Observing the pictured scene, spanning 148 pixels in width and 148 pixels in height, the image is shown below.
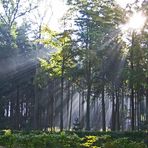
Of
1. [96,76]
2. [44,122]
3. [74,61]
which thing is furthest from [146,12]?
[44,122]

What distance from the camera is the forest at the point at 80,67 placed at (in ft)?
44.4

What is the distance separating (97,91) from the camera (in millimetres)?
32156

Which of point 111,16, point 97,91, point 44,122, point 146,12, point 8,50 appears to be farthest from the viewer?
point 44,122

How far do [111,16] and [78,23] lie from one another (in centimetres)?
794

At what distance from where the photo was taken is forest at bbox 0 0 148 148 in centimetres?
1354

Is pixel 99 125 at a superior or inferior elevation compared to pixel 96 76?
inferior

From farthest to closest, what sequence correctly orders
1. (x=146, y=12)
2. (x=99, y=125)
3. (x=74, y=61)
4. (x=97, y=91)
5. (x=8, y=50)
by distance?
(x=99, y=125) → (x=8, y=50) → (x=97, y=91) → (x=74, y=61) → (x=146, y=12)

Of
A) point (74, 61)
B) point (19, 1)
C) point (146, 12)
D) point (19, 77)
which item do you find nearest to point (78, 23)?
point (74, 61)

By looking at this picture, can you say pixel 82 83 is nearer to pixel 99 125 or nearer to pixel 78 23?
pixel 78 23

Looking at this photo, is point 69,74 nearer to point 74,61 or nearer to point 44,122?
point 74,61

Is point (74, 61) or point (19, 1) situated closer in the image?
point (74, 61)

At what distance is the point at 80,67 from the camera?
29.2 meters

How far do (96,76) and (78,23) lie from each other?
4930 millimetres

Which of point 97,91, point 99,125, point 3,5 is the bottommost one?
point 99,125
